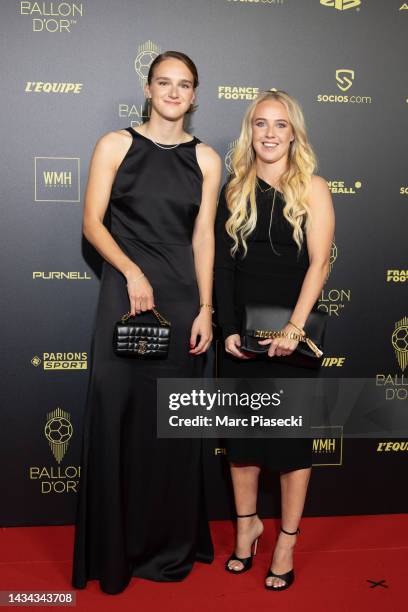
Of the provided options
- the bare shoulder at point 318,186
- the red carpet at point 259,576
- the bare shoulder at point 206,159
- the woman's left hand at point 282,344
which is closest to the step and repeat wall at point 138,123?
the red carpet at point 259,576

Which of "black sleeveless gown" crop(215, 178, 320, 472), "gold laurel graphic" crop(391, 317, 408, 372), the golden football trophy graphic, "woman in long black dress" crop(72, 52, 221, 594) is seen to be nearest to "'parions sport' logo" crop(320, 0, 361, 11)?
the golden football trophy graphic

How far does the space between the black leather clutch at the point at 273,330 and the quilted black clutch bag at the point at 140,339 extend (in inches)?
11.8

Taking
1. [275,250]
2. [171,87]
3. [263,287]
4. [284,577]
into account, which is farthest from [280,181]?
[284,577]

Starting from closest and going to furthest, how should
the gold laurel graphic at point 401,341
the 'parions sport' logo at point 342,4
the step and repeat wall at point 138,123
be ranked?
the step and repeat wall at point 138,123 → the 'parions sport' logo at point 342,4 → the gold laurel graphic at point 401,341

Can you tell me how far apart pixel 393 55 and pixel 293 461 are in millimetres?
1930

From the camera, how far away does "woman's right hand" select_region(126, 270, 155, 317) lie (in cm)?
252

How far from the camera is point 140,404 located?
2.65m

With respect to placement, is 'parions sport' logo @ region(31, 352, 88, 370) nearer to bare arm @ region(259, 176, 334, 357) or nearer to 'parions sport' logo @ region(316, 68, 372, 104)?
bare arm @ region(259, 176, 334, 357)

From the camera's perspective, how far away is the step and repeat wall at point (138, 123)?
9.89 ft

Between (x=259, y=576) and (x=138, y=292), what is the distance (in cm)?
124

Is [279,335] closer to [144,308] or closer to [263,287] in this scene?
[263,287]

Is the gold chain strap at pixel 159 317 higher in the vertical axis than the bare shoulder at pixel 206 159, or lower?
lower

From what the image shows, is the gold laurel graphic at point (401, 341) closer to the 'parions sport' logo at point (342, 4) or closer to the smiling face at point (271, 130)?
the smiling face at point (271, 130)

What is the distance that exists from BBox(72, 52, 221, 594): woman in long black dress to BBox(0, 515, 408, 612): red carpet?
3.9 inches
